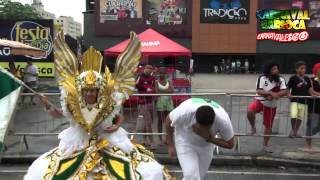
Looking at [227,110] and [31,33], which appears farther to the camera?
[31,33]

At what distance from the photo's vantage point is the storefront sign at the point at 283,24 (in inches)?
1432

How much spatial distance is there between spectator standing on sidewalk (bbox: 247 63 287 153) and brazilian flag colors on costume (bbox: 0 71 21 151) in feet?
20.1

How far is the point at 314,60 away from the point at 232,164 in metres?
46.0

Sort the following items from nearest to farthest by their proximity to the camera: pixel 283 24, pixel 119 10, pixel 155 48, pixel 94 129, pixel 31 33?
pixel 94 129 → pixel 155 48 → pixel 31 33 → pixel 283 24 → pixel 119 10

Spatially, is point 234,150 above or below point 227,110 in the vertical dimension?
below

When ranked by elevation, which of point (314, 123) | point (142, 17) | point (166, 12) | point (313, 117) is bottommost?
point (314, 123)

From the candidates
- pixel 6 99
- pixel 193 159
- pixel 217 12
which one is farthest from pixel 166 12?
pixel 6 99

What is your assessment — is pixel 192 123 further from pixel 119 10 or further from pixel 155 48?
pixel 119 10

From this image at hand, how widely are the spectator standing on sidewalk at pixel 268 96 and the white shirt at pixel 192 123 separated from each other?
4654mm

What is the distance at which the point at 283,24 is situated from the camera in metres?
35.5

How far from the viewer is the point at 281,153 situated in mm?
10047

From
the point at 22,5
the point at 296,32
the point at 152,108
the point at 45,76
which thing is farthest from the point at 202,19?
the point at 152,108

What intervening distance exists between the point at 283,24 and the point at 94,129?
32388 mm

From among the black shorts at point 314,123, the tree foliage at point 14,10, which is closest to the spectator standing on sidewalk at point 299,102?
the black shorts at point 314,123
